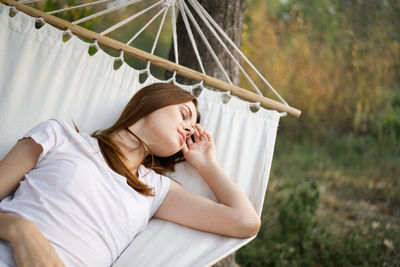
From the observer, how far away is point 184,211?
1334 mm

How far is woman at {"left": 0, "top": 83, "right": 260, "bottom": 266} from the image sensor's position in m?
1.08

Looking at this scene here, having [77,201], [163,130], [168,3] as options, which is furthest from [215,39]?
[77,201]

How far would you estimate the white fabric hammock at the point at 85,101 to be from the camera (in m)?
1.50

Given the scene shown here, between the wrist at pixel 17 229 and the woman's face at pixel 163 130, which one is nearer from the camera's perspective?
the wrist at pixel 17 229

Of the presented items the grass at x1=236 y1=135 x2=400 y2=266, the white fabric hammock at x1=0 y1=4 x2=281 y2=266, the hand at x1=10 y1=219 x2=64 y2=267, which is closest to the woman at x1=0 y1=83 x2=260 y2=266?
the hand at x1=10 y1=219 x2=64 y2=267

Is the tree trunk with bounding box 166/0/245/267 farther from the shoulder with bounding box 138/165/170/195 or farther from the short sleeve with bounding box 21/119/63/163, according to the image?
the short sleeve with bounding box 21/119/63/163

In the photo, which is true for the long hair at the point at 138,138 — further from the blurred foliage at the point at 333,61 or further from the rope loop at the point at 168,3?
the blurred foliage at the point at 333,61

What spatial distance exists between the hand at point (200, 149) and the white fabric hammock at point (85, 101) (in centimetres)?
6

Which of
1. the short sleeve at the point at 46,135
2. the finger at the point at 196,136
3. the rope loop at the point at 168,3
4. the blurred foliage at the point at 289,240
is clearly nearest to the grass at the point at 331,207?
the blurred foliage at the point at 289,240

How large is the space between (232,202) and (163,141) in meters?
0.34

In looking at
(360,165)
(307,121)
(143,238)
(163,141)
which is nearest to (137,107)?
(163,141)

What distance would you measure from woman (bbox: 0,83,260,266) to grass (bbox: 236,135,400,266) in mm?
1356

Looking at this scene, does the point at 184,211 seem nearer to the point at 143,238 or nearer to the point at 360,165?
the point at 143,238

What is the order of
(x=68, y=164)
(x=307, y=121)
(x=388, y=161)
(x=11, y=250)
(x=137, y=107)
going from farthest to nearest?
(x=307, y=121) < (x=388, y=161) < (x=137, y=107) < (x=68, y=164) < (x=11, y=250)
